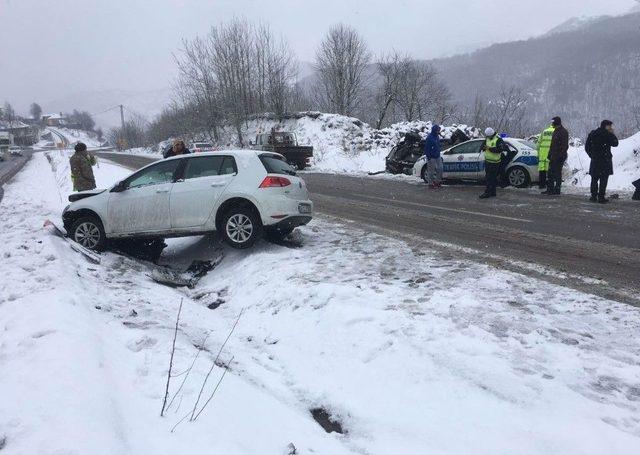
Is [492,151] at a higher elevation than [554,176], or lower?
higher

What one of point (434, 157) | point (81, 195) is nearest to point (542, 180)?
point (434, 157)

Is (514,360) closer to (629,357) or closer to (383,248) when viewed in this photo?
(629,357)

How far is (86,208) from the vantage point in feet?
26.7

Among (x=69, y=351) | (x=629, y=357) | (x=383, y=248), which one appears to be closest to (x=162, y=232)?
(x=383, y=248)

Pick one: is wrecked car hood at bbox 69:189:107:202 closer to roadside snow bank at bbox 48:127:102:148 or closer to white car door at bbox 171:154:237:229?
white car door at bbox 171:154:237:229

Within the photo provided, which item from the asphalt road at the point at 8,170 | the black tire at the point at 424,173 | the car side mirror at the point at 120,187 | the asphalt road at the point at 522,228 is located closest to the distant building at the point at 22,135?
the asphalt road at the point at 8,170

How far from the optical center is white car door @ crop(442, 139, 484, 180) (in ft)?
46.2

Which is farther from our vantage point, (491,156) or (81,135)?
(81,135)

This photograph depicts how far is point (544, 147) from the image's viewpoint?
12.0 metres

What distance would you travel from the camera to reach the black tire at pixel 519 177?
1308cm

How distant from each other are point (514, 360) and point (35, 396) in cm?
346

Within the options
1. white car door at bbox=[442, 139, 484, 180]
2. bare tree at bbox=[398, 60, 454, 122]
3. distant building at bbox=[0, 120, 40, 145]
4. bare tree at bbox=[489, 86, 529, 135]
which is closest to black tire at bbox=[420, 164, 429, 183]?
white car door at bbox=[442, 139, 484, 180]

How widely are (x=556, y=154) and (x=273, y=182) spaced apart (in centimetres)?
790

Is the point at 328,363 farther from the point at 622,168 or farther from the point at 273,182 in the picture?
the point at 622,168
